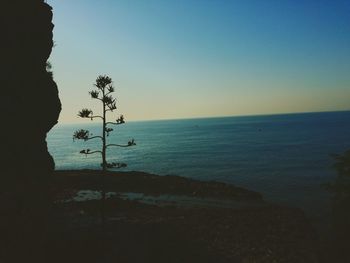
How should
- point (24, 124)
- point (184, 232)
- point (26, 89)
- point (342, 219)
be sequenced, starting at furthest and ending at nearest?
point (184, 232) < point (342, 219) < point (26, 89) < point (24, 124)

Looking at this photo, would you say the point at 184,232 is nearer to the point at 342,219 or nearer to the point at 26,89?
the point at 342,219

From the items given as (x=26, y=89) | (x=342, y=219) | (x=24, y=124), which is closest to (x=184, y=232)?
(x=342, y=219)

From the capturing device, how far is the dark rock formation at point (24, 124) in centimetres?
1630

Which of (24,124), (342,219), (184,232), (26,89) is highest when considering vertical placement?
(26,89)

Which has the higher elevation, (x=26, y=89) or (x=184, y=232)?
Answer: (x=26, y=89)

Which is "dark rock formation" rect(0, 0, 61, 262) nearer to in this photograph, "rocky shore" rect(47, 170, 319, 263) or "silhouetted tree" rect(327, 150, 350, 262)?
"rocky shore" rect(47, 170, 319, 263)

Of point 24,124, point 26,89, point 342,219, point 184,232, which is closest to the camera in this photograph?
point 24,124

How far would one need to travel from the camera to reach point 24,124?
18750mm

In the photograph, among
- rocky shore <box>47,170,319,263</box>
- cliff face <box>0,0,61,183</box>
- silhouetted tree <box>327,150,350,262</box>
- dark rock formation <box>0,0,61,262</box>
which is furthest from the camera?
silhouetted tree <box>327,150,350,262</box>

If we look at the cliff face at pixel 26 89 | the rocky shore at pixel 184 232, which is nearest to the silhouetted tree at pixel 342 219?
the rocky shore at pixel 184 232

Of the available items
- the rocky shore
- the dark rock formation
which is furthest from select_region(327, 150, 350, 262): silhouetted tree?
the dark rock formation

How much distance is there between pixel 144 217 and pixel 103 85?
18.5 metres

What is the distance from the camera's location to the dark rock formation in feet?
53.5

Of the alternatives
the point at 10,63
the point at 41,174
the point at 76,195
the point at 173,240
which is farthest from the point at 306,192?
the point at 10,63
